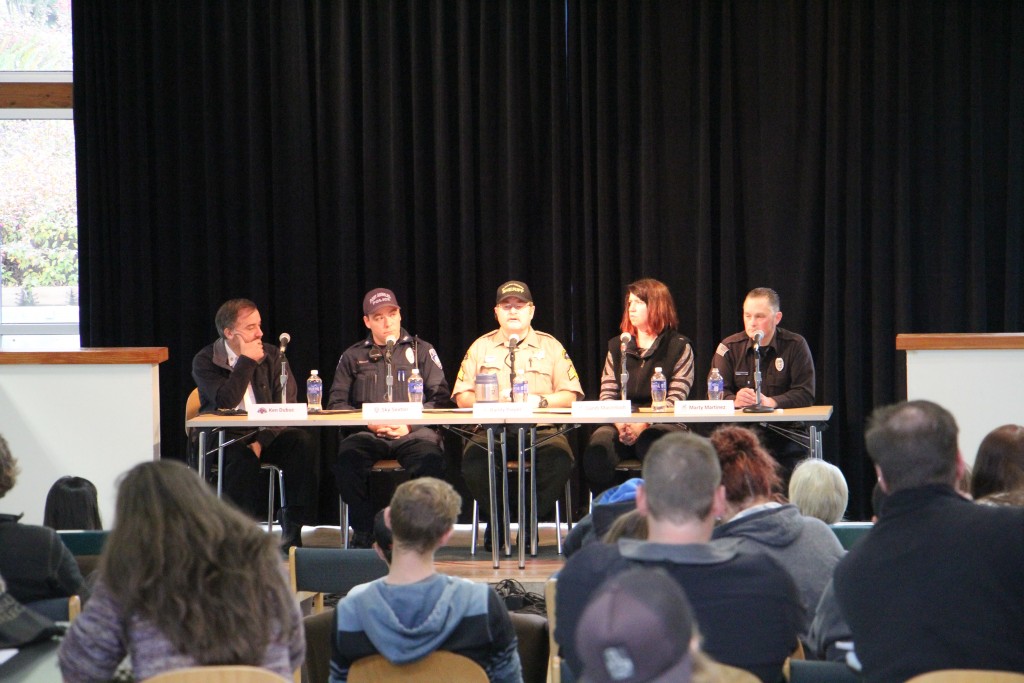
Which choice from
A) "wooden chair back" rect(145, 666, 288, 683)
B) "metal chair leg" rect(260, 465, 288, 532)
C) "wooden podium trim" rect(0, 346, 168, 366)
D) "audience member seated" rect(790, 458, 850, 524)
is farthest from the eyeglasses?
"wooden chair back" rect(145, 666, 288, 683)

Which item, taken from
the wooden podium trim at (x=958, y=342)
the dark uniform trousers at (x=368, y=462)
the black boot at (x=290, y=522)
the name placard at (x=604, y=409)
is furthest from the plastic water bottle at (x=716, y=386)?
the black boot at (x=290, y=522)

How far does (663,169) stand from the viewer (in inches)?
256

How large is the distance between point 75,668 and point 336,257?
4.65 metres

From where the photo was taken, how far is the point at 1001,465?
2980 mm

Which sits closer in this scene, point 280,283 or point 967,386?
point 967,386

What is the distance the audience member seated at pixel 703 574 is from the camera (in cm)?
213

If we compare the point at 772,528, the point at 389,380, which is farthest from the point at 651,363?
the point at 772,528

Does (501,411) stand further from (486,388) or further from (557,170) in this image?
(557,170)

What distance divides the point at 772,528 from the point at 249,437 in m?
3.53

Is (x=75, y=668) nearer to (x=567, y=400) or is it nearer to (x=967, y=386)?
(x=567, y=400)

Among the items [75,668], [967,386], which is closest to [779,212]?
[967,386]

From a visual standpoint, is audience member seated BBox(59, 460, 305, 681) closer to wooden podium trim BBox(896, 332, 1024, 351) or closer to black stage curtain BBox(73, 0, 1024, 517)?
wooden podium trim BBox(896, 332, 1024, 351)

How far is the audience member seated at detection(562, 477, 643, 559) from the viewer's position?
113 inches

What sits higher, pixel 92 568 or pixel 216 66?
pixel 216 66
